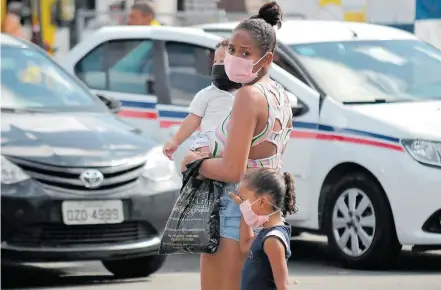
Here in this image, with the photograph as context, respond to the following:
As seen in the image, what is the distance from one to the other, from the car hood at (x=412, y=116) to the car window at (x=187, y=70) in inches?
62.6

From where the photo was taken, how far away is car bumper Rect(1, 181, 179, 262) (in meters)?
8.55

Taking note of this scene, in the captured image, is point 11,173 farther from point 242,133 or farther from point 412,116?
point 242,133

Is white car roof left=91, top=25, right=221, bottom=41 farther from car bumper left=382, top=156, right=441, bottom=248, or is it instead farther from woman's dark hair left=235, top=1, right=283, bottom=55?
woman's dark hair left=235, top=1, right=283, bottom=55

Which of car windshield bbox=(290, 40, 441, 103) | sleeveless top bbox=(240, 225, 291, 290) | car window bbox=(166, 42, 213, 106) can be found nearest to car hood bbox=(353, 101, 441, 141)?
car windshield bbox=(290, 40, 441, 103)

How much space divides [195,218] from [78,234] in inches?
139

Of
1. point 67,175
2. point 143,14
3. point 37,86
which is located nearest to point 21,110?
point 37,86

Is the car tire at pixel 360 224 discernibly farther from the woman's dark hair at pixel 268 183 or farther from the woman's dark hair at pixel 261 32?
the woman's dark hair at pixel 268 183

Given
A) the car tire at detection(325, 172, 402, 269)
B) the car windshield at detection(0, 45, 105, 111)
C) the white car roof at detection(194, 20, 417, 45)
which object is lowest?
the car tire at detection(325, 172, 402, 269)

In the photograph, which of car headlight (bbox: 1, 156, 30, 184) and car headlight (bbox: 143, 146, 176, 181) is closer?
car headlight (bbox: 1, 156, 30, 184)

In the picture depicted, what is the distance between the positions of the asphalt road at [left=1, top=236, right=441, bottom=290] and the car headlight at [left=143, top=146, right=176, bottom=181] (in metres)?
0.72

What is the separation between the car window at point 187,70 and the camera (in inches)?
434

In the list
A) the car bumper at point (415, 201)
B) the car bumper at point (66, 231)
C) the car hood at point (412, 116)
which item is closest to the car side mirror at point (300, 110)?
the car hood at point (412, 116)

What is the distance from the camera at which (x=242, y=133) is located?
5.09 m

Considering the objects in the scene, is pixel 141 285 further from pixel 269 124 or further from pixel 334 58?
pixel 269 124
